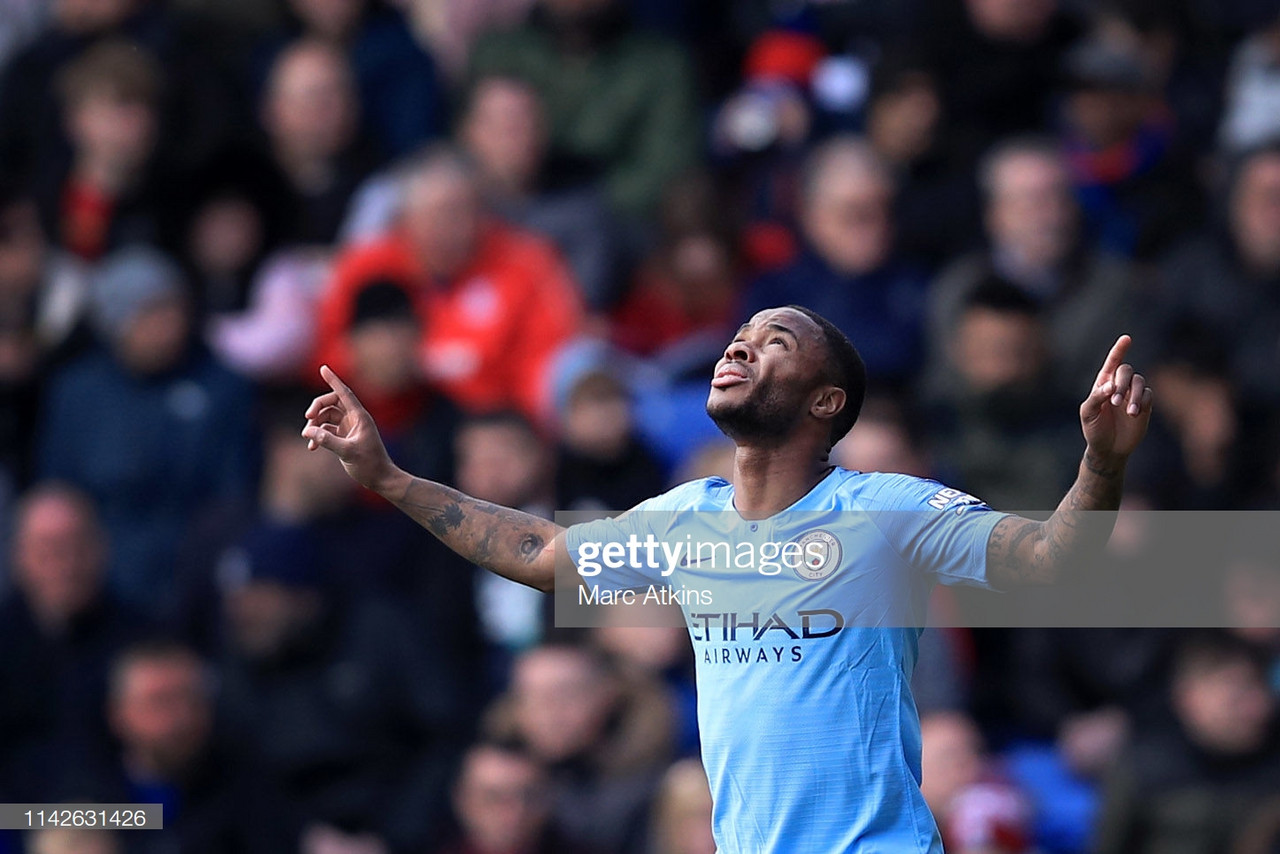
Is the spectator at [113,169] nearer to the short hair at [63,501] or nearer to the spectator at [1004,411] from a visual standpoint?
the short hair at [63,501]

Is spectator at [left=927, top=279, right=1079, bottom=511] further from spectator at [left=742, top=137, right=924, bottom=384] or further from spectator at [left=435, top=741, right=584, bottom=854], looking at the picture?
spectator at [left=435, top=741, right=584, bottom=854]

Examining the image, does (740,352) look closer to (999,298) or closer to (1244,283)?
(999,298)

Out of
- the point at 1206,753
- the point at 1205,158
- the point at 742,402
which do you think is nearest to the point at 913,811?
the point at 742,402

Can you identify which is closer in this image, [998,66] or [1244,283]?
[1244,283]

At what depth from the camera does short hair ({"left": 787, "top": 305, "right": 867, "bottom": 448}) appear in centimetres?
516

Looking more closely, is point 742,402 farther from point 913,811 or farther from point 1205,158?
point 1205,158

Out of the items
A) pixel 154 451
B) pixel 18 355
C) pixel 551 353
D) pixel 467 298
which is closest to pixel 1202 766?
pixel 551 353

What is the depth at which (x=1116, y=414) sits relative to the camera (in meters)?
4.52

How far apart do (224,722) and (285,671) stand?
1.20ft

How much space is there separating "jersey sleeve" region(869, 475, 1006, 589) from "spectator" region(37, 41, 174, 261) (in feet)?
21.9

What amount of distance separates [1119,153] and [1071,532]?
20.3 feet

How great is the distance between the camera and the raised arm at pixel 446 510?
544 cm

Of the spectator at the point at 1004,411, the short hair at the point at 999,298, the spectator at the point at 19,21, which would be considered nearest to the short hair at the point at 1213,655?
the spectator at the point at 1004,411

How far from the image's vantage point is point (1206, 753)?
26.7 feet
